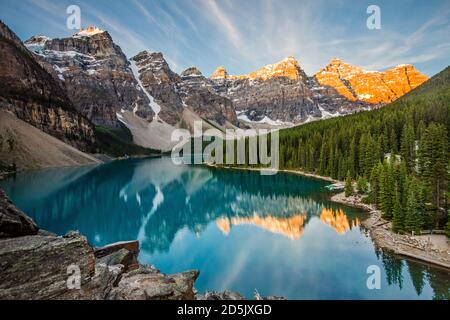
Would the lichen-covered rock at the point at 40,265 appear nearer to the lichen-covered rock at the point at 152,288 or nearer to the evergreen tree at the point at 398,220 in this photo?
the lichen-covered rock at the point at 152,288

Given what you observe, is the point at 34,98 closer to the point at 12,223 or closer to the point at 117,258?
the point at 117,258

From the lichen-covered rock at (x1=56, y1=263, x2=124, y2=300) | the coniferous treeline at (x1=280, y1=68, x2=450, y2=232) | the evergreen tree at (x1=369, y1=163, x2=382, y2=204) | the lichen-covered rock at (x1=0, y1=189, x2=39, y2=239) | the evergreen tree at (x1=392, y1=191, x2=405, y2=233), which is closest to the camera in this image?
the lichen-covered rock at (x1=56, y1=263, x2=124, y2=300)

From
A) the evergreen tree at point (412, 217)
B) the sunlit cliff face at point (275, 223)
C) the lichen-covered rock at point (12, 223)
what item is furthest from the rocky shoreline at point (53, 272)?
the evergreen tree at point (412, 217)

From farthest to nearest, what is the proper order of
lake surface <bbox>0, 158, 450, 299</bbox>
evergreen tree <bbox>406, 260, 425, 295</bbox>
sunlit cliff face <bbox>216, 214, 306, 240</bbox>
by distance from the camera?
sunlit cliff face <bbox>216, 214, 306, 240</bbox> < lake surface <bbox>0, 158, 450, 299</bbox> < evergreen tree <bbox>406, 260, 425, 295</bbox>

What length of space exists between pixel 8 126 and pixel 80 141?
54.2 meters

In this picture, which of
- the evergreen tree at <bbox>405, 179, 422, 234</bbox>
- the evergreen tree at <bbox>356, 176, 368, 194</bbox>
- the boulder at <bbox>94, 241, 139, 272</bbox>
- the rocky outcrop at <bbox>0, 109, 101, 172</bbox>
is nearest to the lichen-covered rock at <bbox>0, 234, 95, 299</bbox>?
the boulder at <bbox>94, 241, 139, 272</bbox>

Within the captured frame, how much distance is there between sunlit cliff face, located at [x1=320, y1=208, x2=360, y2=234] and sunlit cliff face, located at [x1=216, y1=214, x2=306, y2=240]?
119 inches

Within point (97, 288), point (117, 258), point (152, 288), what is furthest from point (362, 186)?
point (97, 288)

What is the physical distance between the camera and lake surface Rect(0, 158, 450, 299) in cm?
2064

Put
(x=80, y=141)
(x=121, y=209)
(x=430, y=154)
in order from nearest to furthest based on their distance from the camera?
(x=430, y=154) < (x=121, y=209) < (x=80, y=141)

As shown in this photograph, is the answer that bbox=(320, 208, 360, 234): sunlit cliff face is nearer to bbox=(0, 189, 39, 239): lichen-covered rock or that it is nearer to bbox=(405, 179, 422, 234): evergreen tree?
bbox=(405, 179, 422, 234): evergreen tree

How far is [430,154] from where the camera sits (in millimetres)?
37812
